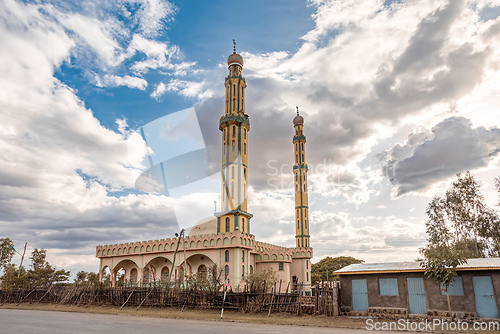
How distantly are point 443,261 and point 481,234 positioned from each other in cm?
2443

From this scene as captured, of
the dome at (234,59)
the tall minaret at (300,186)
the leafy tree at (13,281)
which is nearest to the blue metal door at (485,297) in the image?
the tall minaret at (300,186)

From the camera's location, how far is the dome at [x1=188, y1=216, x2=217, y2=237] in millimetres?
59375

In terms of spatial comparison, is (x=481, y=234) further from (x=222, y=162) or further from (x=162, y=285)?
(x=162, y=285)

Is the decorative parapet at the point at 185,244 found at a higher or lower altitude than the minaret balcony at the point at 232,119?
lower

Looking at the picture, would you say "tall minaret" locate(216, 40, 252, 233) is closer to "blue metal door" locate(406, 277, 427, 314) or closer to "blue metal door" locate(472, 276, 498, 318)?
"blue metal door" locate(406, 277, 427, 314)

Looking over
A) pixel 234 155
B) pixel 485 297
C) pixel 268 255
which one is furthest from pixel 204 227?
pixel 485 297

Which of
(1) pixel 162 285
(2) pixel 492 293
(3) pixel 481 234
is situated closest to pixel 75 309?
(1) pixel 162 285

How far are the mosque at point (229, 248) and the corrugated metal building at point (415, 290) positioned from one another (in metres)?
13.7

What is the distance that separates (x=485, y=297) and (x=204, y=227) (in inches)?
1836

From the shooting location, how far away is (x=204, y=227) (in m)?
61.4

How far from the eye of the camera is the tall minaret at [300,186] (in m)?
56.4

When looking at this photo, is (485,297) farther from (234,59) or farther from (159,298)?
(234,59)

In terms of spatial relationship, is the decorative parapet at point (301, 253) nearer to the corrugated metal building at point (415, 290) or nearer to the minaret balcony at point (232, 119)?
the minaret balcony at point (232, 119)

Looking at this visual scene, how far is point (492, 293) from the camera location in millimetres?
20172
